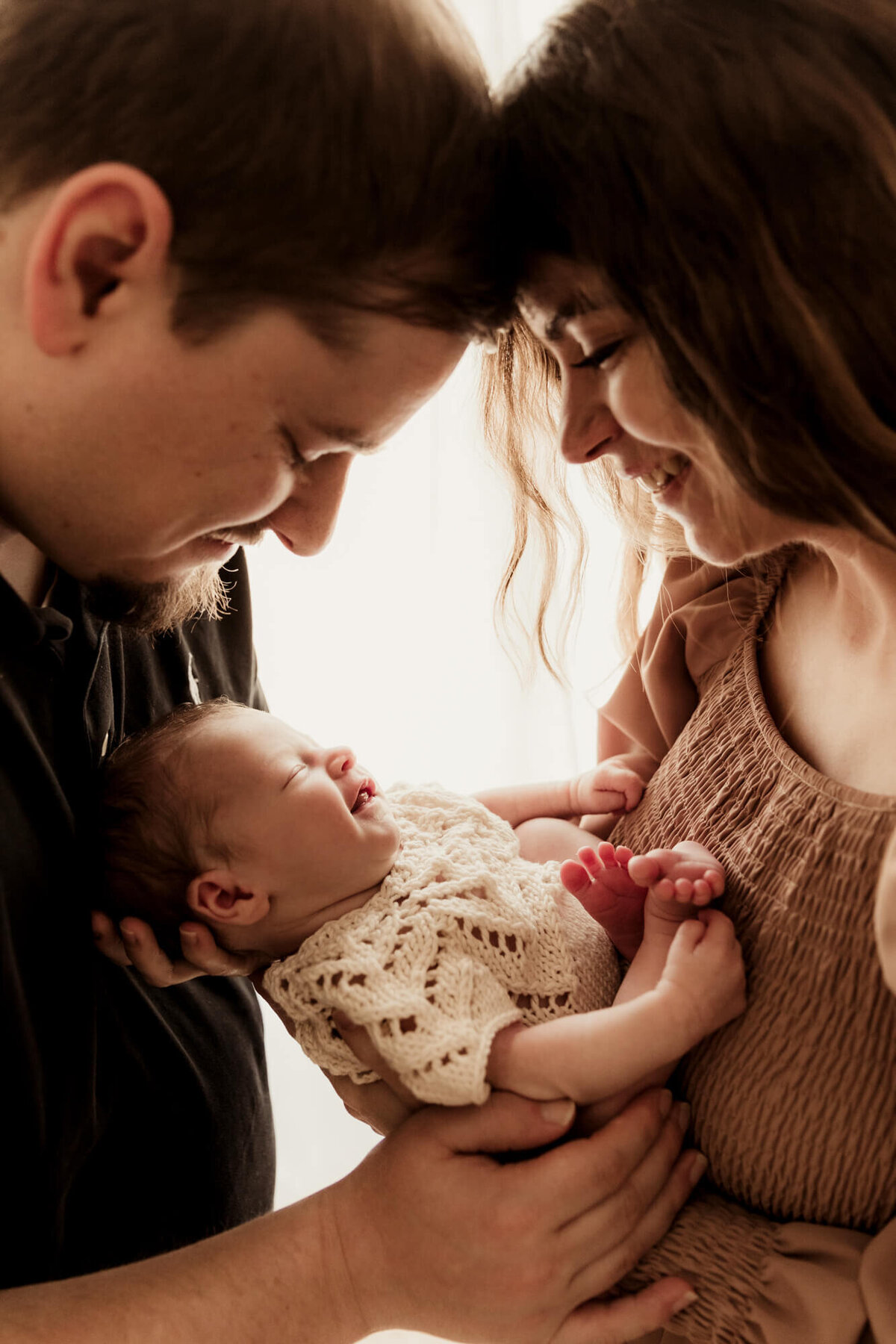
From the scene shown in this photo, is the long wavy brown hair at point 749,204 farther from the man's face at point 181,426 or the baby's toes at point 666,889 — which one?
the baby's toes at point 666,889

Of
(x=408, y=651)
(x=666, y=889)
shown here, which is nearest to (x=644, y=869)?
(x=666, y=889)

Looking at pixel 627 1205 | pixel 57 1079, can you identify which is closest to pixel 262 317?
pixel 57 1079

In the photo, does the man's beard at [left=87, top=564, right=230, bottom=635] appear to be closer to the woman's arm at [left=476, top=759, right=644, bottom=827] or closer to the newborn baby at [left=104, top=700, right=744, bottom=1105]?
the newborn baby at [left=104, top=700, right=744, bottom=1105]

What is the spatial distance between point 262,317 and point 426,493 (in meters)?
1.35

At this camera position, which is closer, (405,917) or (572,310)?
(572,310)

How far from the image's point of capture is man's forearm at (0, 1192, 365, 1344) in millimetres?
882

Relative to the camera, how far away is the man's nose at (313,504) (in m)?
1.08

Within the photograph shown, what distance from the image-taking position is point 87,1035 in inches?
39.4

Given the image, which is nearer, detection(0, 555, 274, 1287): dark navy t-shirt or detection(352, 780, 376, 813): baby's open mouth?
detection(0, 555, 274, 1287): dark navy t-shirt

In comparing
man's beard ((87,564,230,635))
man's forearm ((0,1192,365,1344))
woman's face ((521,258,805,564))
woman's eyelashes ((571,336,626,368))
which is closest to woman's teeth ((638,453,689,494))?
woman's face ((521,258,805,564))

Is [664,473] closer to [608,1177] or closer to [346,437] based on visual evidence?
[346,437]

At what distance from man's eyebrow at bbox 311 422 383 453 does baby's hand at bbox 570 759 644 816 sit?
517mm

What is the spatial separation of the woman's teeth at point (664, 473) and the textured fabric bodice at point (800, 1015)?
0.25 m

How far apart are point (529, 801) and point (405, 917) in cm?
37
